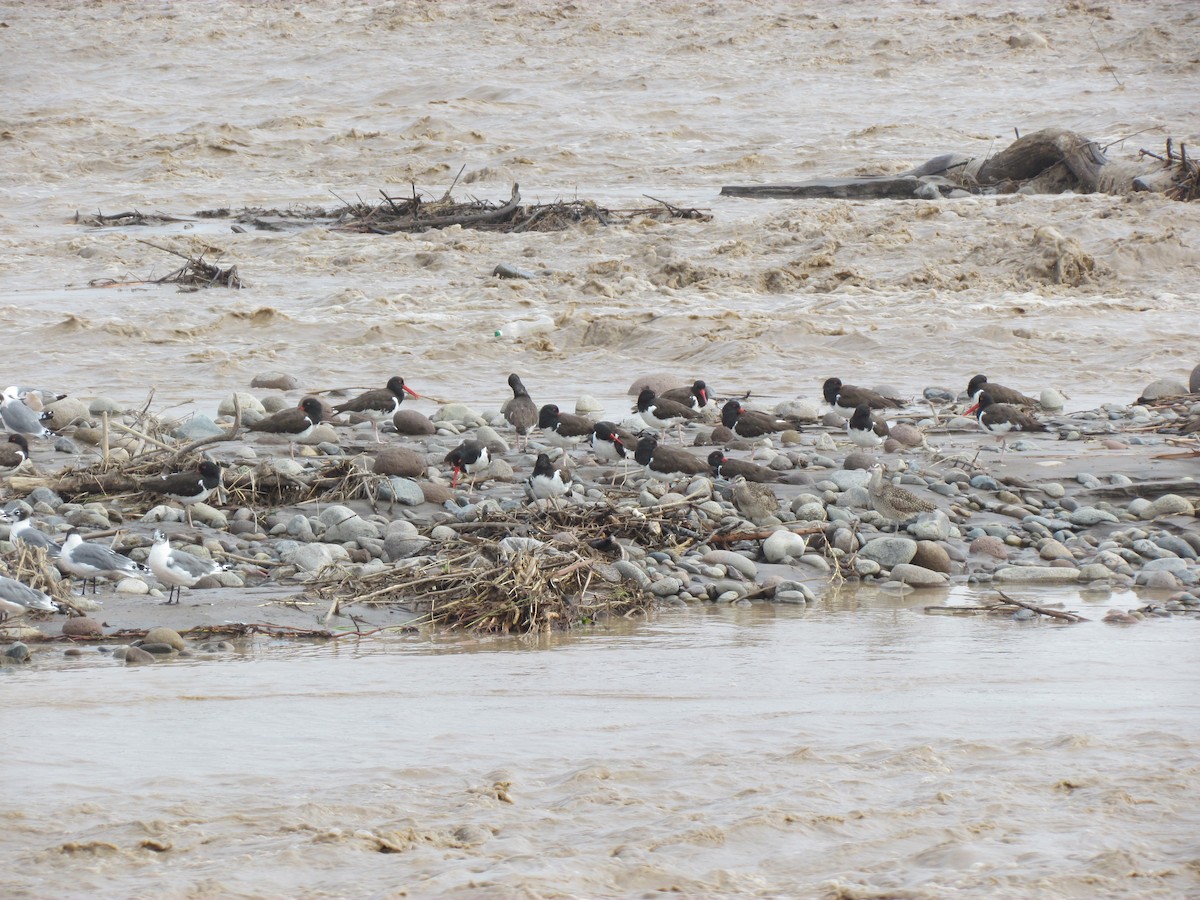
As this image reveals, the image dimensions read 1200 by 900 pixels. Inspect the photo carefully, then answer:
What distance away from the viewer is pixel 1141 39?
28.0m

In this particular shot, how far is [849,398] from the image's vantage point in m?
10.2

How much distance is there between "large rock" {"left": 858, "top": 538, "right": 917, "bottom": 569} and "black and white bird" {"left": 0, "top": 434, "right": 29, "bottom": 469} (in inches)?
202

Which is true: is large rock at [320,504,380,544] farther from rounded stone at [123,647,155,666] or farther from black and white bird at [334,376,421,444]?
black and white bird at [334,376,421,444]

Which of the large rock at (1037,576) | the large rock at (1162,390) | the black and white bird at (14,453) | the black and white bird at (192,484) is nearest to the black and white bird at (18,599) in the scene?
the black and white bird at (192,484)

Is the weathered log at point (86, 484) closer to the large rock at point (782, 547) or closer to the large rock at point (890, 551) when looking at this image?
the large rock at point (782, 547)

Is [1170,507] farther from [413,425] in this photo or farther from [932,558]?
[413,425]

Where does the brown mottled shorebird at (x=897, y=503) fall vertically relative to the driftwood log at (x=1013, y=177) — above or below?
below

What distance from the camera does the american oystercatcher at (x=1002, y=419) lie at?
31.7ft

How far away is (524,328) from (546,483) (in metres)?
6.71

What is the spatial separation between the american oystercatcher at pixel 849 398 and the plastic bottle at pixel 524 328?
443cm

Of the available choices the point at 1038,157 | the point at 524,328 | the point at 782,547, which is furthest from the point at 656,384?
the point at 1038,157

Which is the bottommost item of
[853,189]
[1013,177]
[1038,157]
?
[853,189]

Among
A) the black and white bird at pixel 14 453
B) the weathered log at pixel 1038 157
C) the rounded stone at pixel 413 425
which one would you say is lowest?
the rounded stone at pixel 413 425

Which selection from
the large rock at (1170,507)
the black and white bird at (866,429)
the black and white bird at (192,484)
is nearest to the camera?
the black and white bird at (192,484)
